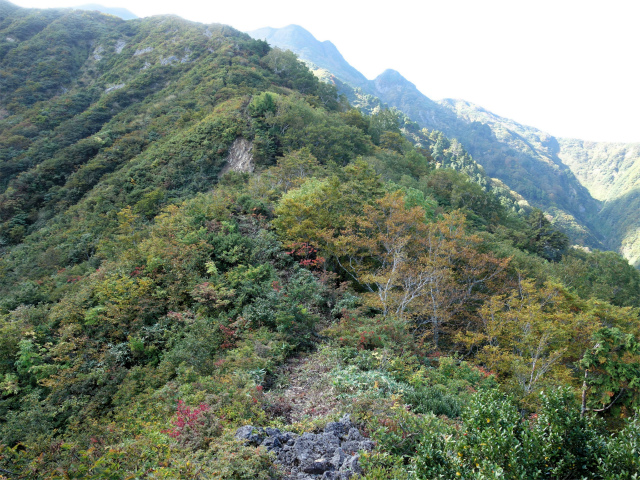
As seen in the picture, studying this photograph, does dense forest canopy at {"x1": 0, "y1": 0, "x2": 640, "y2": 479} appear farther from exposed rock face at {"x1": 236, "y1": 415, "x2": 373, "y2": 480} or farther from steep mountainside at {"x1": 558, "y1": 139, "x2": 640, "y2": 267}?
steep mountainside at {"x1": 558, "y1": 139, "x2": 640, "y2": 267}

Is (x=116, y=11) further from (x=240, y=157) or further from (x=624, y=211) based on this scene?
(x=624, y=211)

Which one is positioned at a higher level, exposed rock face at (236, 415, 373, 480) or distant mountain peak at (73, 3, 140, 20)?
distant mountain peak at (73, 3, 140, 20)

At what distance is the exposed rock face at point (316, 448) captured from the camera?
16.0ft

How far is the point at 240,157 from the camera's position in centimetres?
2753

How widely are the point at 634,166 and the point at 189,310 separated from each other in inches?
10735

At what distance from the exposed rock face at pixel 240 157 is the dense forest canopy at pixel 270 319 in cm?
21

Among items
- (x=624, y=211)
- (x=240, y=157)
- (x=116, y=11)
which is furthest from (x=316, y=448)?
(x=624, y=211)

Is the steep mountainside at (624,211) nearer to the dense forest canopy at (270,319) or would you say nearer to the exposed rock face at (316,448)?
the dense forest canopy at (270,319)

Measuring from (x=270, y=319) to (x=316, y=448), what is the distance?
5.26 meters

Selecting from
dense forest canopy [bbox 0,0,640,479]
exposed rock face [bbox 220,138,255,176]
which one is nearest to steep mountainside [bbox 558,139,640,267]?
dense forest canopy [bbox 0,0,640,479]

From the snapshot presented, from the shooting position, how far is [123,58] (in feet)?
178

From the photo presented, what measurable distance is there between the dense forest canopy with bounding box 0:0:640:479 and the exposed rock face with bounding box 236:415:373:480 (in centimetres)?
15

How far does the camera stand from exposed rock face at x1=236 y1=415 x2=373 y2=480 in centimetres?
489

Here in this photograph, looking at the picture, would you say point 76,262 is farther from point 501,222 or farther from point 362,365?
point 501,222
